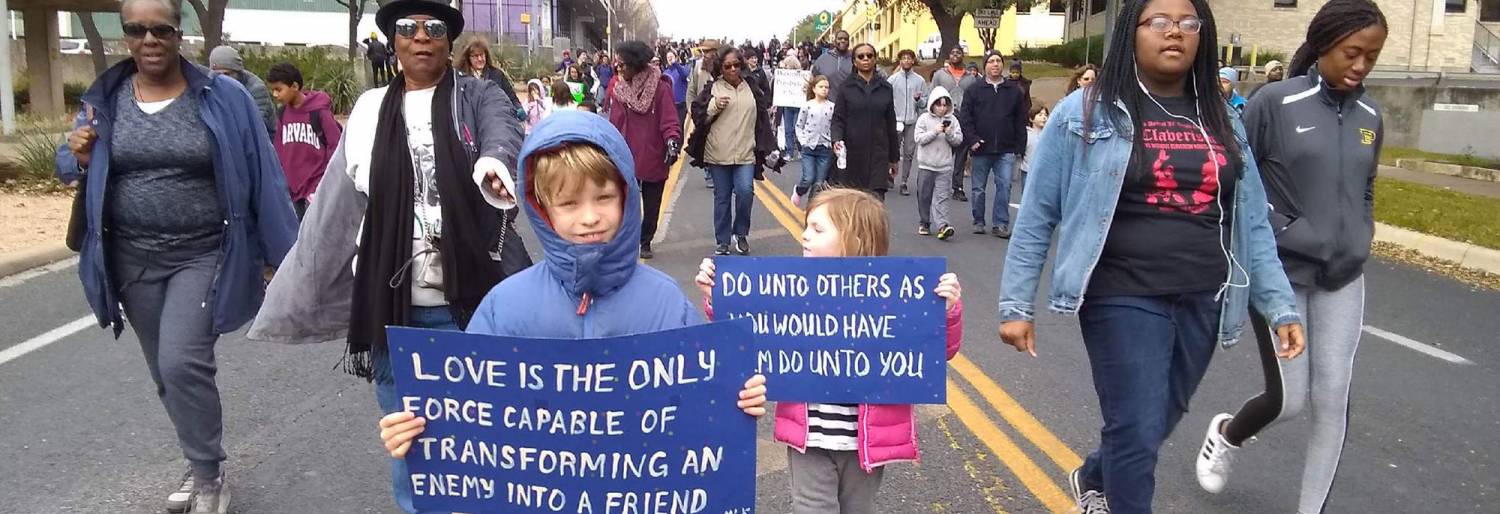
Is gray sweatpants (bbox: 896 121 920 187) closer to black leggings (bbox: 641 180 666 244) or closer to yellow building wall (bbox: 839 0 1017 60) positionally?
black leggings (bbox: 641 180 666 244)

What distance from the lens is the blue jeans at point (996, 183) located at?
11.4 meters

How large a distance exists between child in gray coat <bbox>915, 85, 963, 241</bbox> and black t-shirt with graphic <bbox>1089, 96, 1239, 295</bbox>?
298 inches

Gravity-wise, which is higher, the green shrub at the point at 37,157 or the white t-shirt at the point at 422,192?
the white t-shirt at the point at 422,192

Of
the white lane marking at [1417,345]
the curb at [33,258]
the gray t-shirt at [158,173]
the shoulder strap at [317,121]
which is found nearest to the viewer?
the gray t-shirt at [158,173]

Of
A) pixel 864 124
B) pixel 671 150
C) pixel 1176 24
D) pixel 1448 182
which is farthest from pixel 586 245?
pixel 1448 182

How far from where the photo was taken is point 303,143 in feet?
28.0

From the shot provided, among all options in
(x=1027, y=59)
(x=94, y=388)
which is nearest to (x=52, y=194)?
(x=94, y=388)

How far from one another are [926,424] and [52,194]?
1161 centimetres

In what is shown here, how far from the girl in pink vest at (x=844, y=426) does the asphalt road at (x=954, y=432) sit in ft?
3.08

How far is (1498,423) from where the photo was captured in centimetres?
542

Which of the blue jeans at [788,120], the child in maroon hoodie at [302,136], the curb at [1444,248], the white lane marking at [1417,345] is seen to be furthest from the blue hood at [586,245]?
the blue jeans at [788,120]

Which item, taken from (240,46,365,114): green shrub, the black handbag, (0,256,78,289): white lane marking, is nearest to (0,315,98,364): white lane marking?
(0,256,78,289): white lane marking

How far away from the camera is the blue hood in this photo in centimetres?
245

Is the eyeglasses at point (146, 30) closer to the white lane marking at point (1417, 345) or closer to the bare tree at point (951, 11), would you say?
the white lane marking at point (1417, 345)
